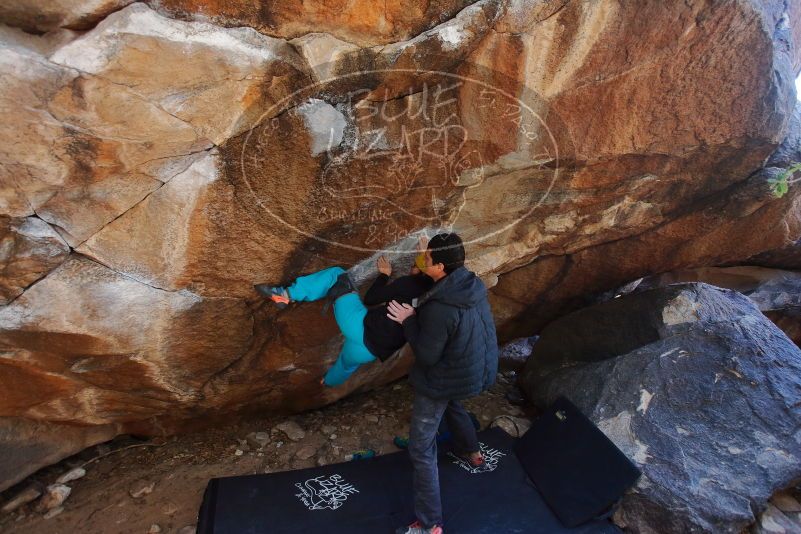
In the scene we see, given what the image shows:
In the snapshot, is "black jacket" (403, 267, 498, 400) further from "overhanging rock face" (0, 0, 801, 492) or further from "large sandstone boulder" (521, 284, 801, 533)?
"large sandstone boulder" (521, 284, 801, 533)

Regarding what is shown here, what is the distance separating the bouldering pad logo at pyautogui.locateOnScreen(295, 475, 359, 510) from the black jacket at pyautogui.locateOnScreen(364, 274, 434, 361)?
97 centimetres

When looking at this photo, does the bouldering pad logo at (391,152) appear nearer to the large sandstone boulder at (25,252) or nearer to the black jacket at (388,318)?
the black jacket at (388,318)

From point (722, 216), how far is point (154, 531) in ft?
15.0

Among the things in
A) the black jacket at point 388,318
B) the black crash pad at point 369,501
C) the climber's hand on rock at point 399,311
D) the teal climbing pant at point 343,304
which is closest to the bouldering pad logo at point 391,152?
the teal climbing pant at point 343,304

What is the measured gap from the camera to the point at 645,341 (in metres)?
3.65

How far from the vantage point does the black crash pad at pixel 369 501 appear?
2.86 metres

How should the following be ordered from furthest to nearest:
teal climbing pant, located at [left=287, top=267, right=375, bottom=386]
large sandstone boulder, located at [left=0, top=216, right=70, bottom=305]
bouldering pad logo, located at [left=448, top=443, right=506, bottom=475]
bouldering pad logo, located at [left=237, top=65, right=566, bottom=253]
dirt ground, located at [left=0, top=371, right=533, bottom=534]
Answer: bouldering pad logo, located at [left=448, top=443, right=506, bottom=475]
dirt ground, located at [left=0, top=371, right=533, bottom=534]
teal climbing pant, located at [left=287, top=267, right=375, bottom=386]
bouldering pad logo, located at [left=237, top=65, right=566, bottom=253]
large sandstone boulder, located at [left=0, top=216, right=70, bottom=305]

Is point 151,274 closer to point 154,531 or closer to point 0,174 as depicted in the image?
point 0,174

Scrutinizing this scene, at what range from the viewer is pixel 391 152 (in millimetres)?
2566

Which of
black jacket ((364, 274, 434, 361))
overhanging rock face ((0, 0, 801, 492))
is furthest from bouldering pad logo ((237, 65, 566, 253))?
black jacket ((364, 274, 434, 361))

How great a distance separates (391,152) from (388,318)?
35.7 inches

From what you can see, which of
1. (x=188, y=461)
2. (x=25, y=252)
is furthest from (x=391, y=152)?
(x=188, y=461)

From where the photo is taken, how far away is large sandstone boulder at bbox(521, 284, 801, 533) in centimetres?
295

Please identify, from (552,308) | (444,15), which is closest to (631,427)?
(552,308)
